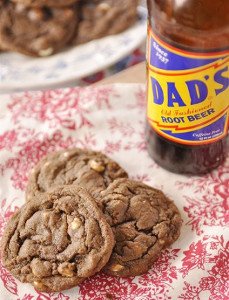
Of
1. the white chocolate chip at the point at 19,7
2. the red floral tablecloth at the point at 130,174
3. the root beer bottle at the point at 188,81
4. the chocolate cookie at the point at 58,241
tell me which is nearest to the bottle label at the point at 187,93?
the root beer bottle at the point at 188,81

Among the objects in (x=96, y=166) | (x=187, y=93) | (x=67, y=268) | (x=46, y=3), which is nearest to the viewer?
(x=67, y=268)

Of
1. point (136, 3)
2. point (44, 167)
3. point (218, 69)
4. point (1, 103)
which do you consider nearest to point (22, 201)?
point (44, 167)

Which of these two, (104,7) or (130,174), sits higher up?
(104,7)

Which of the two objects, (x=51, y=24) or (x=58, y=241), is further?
(x=51, y=24)

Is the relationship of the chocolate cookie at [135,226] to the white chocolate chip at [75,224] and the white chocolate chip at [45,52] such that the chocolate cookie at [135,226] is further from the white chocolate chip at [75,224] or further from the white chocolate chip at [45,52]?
the white chocolate chip at [45,52]

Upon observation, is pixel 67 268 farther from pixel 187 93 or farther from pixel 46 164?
pixel 187 93

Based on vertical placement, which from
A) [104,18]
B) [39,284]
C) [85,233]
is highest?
[104,18]

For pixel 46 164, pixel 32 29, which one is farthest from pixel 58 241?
pixel 32 29

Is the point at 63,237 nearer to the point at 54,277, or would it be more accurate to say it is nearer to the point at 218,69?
the point at 54,277
